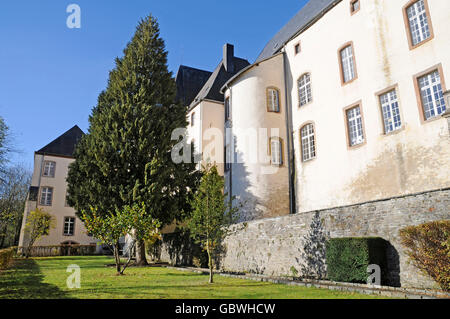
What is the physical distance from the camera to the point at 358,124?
50.1 ft

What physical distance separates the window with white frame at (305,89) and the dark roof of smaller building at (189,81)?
1417 cm

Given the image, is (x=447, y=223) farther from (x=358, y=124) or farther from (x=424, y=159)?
(x=358, y=124)

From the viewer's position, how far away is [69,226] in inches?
1344

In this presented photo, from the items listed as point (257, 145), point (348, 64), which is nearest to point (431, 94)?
point (348, 64)

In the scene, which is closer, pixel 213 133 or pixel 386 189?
pixel 386 189

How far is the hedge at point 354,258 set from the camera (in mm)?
8906

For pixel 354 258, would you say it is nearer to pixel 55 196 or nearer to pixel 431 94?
pixel 431 94

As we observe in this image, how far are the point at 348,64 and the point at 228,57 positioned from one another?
1473 cm

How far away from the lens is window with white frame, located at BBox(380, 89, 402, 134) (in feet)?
44.2

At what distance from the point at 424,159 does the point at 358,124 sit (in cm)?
384

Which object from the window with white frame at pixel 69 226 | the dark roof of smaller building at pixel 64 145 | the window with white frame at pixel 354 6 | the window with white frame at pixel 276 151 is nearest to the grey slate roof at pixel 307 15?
the window with white frame at pixel 354 6

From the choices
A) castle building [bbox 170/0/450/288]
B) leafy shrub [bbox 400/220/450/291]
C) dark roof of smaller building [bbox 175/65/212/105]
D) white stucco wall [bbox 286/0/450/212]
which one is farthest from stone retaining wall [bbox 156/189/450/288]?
dark roof of smaller building [bbox 175/65/212/105]
